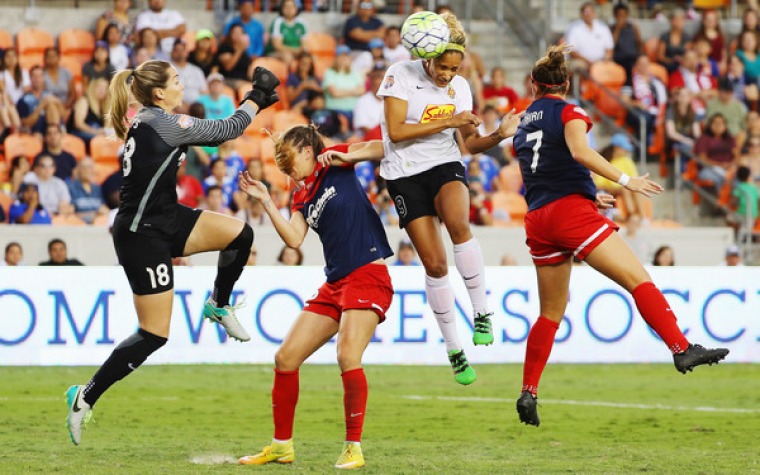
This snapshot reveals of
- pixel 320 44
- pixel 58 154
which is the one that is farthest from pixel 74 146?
pixel 320 44

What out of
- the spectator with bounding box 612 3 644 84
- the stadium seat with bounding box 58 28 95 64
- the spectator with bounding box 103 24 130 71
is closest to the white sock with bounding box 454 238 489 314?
the spectator with bounding box 103 24 130 71

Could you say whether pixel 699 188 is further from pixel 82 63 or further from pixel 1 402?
pixel 1 402

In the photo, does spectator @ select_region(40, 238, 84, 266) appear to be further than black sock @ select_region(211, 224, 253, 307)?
Yes

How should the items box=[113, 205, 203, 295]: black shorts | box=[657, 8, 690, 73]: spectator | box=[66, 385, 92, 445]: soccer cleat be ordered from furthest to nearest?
box=[657, 8, 690, 73]: spectator → box=[66, 385, 92, 445]: soccer cleat → box=[113, 205, 203, 295]: black shorts

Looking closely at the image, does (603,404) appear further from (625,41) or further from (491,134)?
(625,41)

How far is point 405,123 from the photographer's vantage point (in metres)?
9.63

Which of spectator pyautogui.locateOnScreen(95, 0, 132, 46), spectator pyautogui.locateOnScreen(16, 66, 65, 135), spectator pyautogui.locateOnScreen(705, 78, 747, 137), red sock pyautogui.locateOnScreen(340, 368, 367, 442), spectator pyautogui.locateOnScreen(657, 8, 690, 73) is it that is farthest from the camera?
spectator pyautogui.locateOnScreen(657, 8, 690, 73)

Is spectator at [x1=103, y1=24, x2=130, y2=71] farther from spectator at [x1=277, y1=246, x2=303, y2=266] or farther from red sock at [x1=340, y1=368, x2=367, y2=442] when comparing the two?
red sock at [x1=340, y1=368, x2=367, y2=442]

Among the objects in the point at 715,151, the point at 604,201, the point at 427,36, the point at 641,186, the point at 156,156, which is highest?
the point at 427,36

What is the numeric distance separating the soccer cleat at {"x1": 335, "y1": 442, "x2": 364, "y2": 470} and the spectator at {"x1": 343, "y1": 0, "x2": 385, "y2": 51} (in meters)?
13.1

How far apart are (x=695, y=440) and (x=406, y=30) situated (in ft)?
12.2

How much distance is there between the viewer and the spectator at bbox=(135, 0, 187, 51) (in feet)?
65.9

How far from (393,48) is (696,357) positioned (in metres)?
12.8

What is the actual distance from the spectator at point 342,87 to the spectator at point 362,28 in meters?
0.78
